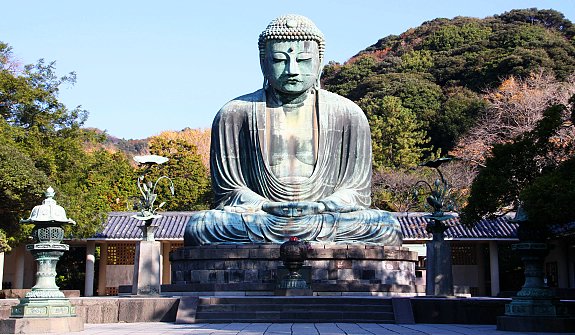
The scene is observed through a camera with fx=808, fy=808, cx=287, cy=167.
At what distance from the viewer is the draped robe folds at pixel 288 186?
52.7 feet

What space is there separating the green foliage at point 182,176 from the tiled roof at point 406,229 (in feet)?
23.4

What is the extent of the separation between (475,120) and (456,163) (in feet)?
25.9

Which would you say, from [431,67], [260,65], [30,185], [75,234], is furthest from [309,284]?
[431,67]

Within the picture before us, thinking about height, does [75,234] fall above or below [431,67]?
below

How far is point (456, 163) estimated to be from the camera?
35.1 metres

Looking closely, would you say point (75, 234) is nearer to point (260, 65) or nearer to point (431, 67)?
point (260, 65)

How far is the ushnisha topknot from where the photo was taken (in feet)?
58.1

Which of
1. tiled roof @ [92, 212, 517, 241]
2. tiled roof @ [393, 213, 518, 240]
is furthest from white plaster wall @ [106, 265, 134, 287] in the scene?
tiled roof @ [393, 213, 518, 240]

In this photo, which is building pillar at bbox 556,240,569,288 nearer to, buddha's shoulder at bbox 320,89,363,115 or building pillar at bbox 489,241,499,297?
building pillar at bbox 489,241,499,297

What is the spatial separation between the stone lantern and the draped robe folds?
5349mm

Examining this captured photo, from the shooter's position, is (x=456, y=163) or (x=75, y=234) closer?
(x=75, y=234)

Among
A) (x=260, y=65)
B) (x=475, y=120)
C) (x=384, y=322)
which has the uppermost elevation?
(x=475, y=120)

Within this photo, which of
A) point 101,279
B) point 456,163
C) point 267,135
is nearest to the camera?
point 267,135

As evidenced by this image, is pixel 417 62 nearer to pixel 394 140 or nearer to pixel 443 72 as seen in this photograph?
pixel 443 72
